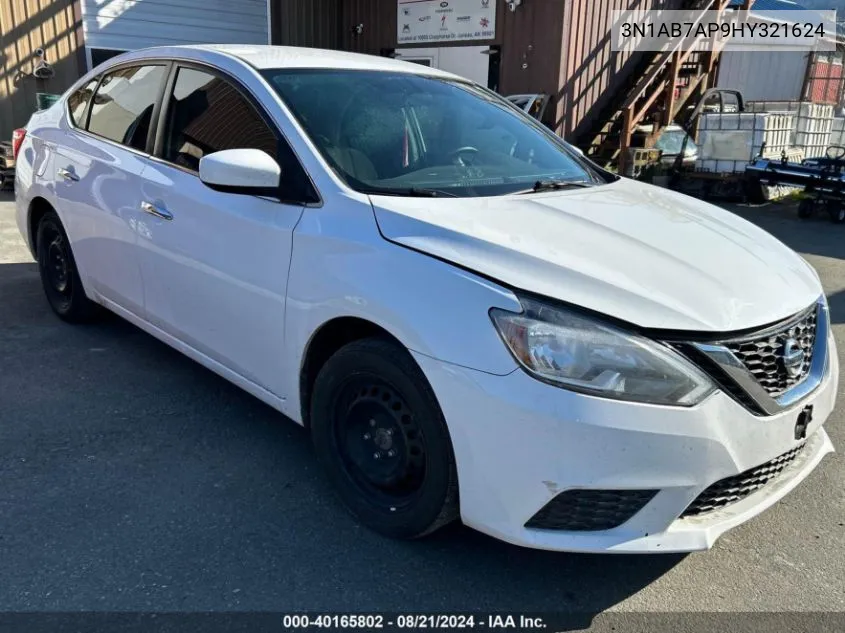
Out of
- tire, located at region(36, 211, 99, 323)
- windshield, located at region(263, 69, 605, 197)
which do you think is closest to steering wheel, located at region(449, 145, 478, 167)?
windshield, located at region(263, 69, 605, 197)

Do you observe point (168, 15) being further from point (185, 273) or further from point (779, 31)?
point (779, 31)

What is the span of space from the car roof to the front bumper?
5.67ft

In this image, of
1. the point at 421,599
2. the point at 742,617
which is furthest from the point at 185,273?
the point at 742,617

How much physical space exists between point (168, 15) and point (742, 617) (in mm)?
13865

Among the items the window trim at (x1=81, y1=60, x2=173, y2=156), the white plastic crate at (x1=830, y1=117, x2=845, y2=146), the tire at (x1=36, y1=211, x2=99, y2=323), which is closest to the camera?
the window trim at (x1=81, y1=60, x2=173, y2=156)

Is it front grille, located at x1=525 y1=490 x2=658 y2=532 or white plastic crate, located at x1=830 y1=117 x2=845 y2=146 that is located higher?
white plastic crate, located at x1=830 y1=117 x2=845 y2=146

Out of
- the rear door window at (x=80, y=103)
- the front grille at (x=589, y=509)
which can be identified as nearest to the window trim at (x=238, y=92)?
the rear door window at (x=80, y=103)

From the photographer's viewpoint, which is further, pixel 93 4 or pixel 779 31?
pixel 779 31

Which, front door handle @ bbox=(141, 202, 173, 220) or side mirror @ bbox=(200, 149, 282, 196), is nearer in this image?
side mirror @ bbox=(200, 149, 282, 196)

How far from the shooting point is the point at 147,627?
222cm

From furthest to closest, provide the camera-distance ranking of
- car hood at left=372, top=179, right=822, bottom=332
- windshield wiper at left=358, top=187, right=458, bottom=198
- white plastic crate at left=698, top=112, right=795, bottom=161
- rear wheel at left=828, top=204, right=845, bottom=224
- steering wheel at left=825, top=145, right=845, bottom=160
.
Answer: white plastic crate at left=698, top=112, right=795, bottom=161 → steering wheel at left=825, top=145, right=845, bottom=160 → rear wheel at left=828, top=204, right=845, bottom=224 → windshield wiper at left=358, top=187, right=458, bottom=198 → car hood at left=372, top=179, right=822, bottom=332

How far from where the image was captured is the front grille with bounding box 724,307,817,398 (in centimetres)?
217

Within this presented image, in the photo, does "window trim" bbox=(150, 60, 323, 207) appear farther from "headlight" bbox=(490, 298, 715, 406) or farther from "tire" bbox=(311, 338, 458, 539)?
"headlight" bbox=(490, 298, 715, 406)

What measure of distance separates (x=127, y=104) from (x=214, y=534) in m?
2.49
